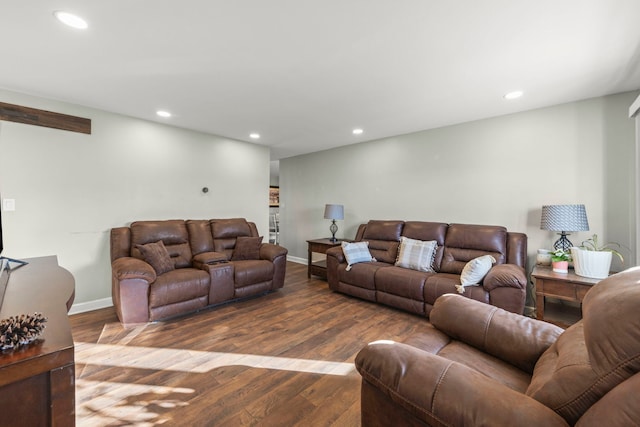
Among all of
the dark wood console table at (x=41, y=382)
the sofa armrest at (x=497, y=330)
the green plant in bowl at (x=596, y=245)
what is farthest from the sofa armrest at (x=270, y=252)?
the green plant in bowl at (x=596, y=245)

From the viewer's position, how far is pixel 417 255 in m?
3.48

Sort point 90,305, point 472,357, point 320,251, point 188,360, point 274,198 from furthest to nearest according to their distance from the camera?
1. point 274,198
2. point 320,251
3. point 90,305
4. point 188,360
5. point 472,357

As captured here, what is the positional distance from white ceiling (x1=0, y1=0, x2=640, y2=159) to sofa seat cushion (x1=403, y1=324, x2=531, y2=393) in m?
1.95

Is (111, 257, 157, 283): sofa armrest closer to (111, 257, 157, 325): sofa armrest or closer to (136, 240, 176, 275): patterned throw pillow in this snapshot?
(111, 257, 157, 325): sofa armrest

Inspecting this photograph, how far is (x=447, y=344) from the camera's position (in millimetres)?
1552

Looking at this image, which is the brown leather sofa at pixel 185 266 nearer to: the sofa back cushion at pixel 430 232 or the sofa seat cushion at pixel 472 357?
the sofa back cushion at pixel 430 232

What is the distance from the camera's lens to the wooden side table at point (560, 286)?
7.65 ft

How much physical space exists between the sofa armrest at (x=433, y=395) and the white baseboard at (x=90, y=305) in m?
3.65

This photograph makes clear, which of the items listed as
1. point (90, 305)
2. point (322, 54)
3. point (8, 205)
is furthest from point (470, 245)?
point (8, 205)

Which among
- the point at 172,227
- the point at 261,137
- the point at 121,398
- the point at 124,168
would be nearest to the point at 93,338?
the point at 121,398

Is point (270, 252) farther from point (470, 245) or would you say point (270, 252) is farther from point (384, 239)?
point (470, 245)

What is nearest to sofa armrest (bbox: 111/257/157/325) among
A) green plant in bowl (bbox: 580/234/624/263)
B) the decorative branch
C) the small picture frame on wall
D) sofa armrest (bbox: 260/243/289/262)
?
sofa armrest (bbox: 260/243/289/262)

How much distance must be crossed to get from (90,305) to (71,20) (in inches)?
121

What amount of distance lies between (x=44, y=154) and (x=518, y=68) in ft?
15.9
